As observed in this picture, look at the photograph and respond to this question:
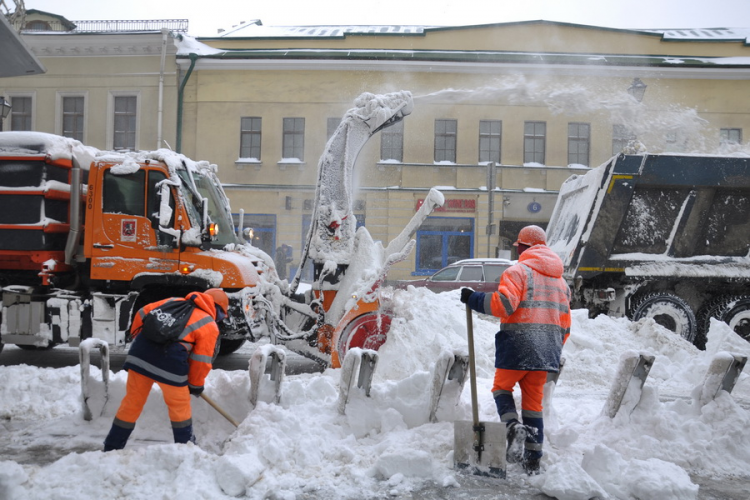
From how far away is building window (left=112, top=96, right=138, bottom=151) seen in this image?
21.0 metres

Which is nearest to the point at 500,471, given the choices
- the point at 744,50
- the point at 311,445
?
the point at 311,445

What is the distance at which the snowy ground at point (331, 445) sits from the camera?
3.49 metres

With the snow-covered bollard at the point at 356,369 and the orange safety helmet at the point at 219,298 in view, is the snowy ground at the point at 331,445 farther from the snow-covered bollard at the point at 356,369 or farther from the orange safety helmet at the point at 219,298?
the orange safety helmet at the point at 219,298

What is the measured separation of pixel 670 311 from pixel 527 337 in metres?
5.64

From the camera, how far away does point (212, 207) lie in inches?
273

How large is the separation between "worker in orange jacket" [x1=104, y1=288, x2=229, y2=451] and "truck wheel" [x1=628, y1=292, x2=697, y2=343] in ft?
21.6

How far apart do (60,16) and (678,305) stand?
2364 cm

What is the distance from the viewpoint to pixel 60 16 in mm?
23219

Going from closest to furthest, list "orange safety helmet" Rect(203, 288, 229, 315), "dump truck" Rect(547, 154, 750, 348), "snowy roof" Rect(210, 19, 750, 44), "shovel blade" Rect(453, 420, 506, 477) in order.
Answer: "shovel blade" Rect(453, 420, 506, 477), "orange safety helmet" Rect(203, 288, 229, 315), "dump truck" Rect(547, 154, 750, 348), "snowy roof" Rect(210, 19, 750, 44)

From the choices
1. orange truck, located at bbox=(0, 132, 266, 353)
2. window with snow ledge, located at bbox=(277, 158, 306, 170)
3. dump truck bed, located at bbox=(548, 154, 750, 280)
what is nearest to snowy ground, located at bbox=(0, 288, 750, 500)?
orange truck, located at bbox=(0, 132, 266, 353)

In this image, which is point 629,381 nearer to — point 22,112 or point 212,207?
point 212,207

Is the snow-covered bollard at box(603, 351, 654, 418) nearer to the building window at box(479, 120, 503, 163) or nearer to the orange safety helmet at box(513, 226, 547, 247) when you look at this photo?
the orange safety helmet at box(513, 226, 547, 247)

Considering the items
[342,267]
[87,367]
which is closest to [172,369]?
[87,367]

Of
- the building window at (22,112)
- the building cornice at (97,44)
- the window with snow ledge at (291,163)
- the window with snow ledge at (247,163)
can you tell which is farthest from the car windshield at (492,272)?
the building window at (22,112)
